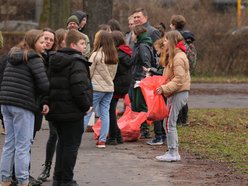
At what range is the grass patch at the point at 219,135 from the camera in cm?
1140

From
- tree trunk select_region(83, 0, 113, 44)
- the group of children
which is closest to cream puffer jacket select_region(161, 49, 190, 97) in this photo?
the group of children

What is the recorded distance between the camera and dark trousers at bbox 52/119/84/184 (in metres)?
8.91

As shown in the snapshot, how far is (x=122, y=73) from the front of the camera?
12.4 meters

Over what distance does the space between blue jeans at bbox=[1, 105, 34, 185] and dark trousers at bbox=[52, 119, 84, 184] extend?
0.35 metres

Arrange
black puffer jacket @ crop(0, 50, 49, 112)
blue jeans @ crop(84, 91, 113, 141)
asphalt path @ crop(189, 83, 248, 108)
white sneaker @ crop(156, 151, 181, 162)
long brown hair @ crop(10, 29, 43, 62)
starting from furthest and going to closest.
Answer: asphalt path @ crop(189, 83, 248, 108) < blue jeans @ crop(84, 91, 113, 141) < white sneaker @ crop(156, 151, 181, 162) < long brown hair @ crop(10, 29, 43, 62) < black puffer jacket @ crop(0, 50, 49, 112)

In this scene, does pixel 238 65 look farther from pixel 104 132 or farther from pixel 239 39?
pixel 104 132

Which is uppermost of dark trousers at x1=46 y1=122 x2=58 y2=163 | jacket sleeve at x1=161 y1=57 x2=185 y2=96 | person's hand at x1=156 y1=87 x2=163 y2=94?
jacket sleeve at x1=161 y1=57 x2=185 y2=96

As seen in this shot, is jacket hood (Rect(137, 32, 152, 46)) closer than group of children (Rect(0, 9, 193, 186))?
No

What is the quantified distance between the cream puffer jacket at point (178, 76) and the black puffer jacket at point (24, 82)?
2.48 metres

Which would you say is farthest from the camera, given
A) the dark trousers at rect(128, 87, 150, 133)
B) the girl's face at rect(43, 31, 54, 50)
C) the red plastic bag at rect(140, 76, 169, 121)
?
the dark trousers at rect(128, 87, 150, 133)

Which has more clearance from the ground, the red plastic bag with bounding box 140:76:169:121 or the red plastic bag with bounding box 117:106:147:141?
the red plastic bag with bounding box 140:76:169:121

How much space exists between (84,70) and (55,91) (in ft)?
1.29

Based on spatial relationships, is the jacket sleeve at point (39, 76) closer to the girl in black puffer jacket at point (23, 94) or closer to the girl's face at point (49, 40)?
the girl in black puffer jacket at point (23, 94)

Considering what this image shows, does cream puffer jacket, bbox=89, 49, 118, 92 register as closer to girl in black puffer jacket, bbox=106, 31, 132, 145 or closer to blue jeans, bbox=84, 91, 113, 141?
blue jeans, bbox=84, 91, 113, 141
